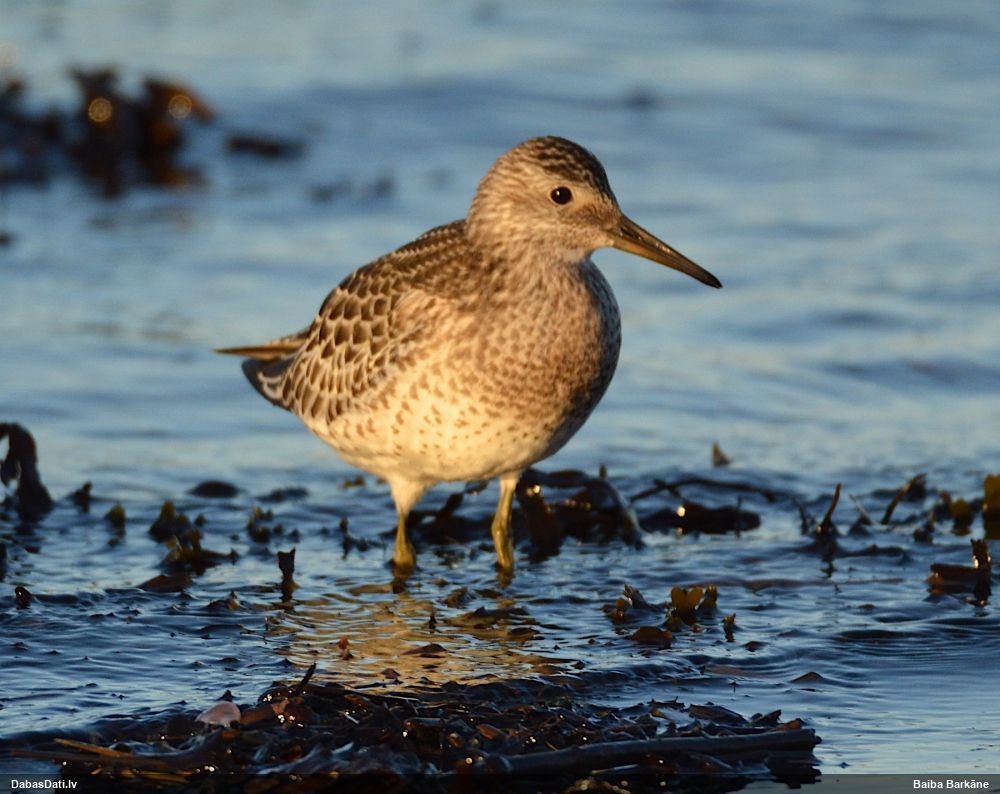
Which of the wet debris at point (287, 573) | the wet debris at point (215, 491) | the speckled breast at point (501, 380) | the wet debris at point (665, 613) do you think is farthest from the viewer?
the wet debris at point (215, 491)

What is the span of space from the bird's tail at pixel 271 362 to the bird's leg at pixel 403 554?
3.09 ft

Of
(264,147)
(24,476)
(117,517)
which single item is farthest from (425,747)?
(264,147)

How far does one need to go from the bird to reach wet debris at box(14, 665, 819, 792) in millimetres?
1601

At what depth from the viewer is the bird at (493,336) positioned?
23.7 ft

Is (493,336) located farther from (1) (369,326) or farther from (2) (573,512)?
(2) (573,512)

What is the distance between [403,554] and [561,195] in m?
1.71

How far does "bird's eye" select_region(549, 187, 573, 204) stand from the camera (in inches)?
294

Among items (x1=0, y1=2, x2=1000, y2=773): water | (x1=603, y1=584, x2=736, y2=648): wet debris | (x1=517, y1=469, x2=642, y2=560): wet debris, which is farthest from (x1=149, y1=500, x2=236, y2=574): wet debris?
(x1=603, y1=584, x2=736, y2=648): wet debris

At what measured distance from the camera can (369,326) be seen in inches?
301

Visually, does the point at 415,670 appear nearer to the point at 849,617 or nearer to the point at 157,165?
the point at 849,617

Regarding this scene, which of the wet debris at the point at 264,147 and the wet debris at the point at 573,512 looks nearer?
the wet debris at the point at 573,512

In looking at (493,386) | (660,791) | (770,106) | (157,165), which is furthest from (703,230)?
(660,791)

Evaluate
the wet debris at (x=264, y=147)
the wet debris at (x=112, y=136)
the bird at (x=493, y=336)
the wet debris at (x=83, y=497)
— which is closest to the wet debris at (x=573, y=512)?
the bird at (x=493, y=336)

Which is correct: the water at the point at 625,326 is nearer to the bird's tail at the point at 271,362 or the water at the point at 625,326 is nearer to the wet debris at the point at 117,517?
the wet debris at the point at 117,517
